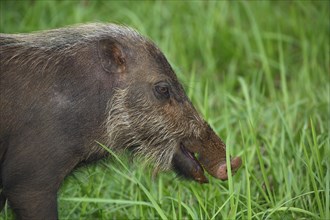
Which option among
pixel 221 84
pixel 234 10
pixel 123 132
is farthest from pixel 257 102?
pixel 123 132

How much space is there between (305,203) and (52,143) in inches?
65.0

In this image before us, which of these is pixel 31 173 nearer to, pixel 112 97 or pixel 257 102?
pixel 112 97

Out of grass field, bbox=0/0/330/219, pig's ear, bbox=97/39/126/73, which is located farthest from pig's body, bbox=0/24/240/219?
grass field, bbox=0/0/330/219

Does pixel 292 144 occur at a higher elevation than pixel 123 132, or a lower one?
lower

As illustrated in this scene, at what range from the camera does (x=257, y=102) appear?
642 cm

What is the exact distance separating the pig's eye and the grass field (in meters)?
0.46

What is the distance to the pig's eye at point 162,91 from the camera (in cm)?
434

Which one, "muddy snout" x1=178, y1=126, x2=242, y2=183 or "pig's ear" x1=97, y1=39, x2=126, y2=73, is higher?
"pig's ear" x1=97, y1=39, x2=126, y2=73

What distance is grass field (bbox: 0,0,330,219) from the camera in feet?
15.7

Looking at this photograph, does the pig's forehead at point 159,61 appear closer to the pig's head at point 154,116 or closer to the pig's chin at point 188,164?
the pig's head at point 154,116

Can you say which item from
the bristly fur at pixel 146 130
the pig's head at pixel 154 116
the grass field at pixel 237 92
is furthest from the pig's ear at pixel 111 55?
the grass field at pixel 237 92

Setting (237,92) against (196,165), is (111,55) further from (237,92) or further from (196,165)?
(237,92)

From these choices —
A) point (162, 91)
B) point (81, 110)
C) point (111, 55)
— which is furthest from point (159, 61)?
point (81, 110)

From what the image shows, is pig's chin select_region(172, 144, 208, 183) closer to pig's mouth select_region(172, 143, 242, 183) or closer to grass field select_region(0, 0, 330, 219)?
pig's mouth select_region(172, 143, 242, 183)
